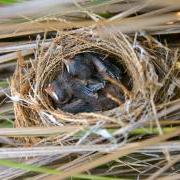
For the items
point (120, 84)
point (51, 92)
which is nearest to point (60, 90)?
point (51, 92)

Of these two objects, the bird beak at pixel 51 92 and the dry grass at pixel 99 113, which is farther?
the bird beak at pixel 51 92

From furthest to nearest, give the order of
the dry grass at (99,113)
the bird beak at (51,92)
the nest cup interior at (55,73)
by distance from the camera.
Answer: the bird beak at (51,92) < the nest cup interior at (55,73) < the dry grass at (99,113)

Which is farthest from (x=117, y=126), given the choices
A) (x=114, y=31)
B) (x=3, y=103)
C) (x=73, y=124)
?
(x=3, y=103)

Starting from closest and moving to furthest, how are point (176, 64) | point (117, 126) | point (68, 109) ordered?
1. point (117, 126)
2. point (176, 64)
3. point (68, 109)

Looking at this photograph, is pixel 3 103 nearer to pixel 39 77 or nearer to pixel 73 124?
pixel 39 77

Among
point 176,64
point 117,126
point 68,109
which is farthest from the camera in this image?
point 68,109

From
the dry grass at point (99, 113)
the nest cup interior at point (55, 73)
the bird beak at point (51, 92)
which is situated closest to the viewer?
the dry grass at point (99, 113)

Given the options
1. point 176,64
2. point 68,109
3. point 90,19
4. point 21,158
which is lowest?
point 21,158
